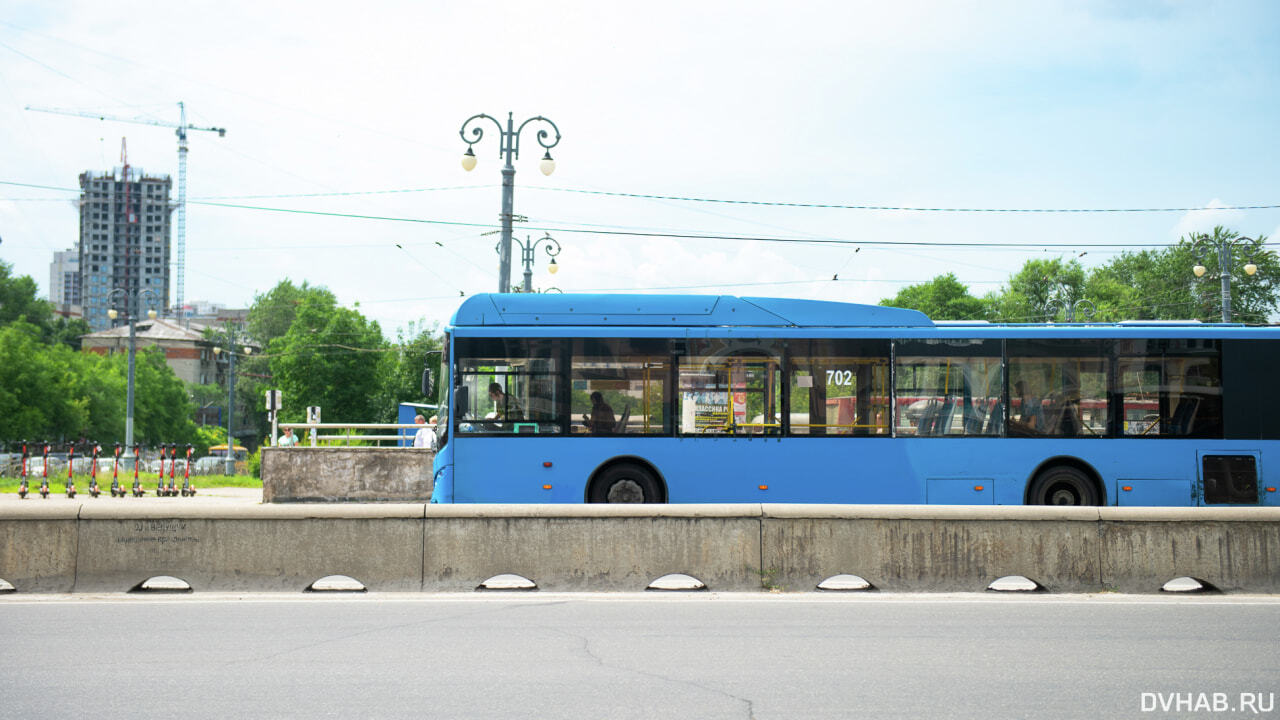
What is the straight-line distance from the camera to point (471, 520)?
9805mm

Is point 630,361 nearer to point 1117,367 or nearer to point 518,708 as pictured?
point 1117,367

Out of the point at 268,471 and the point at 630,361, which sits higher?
the point at 630,361

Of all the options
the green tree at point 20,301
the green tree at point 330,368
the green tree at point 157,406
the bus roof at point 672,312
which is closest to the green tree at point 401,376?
the green tree at point 330,368

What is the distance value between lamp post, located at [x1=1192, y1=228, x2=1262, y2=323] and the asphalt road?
25.3m

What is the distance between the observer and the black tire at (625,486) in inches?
546

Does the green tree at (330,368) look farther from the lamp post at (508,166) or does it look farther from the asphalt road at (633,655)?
the asphalt road at (633,655)

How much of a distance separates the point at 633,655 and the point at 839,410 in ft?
25.4

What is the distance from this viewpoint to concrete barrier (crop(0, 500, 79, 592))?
9523mm

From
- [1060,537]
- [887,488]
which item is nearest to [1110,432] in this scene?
[887,488]

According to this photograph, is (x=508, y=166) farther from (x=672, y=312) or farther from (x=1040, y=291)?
(x=1040, y=291)

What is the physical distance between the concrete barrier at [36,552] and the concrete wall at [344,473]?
12.4 metres

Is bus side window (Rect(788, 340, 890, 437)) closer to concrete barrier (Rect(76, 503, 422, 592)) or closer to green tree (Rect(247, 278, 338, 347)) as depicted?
concrete barrier (Rect(76, 503, 422, 592))

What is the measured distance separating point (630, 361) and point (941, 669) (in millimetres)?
8023

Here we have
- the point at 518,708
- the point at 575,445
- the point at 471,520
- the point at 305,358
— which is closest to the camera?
the point at 518,708
